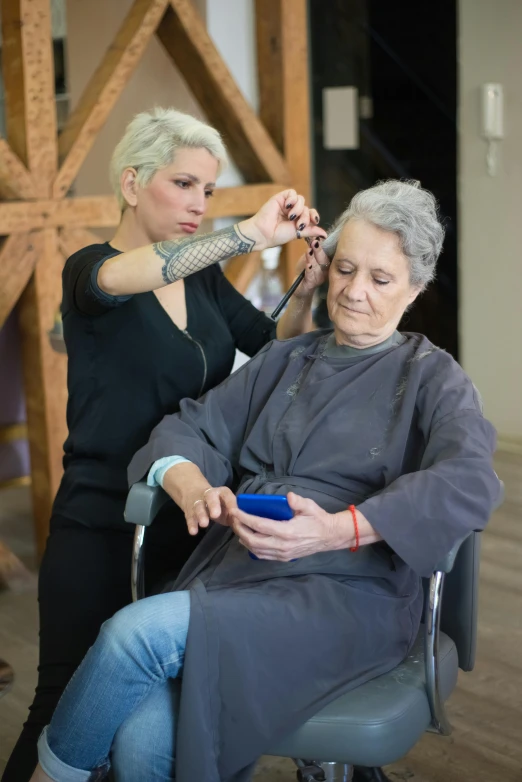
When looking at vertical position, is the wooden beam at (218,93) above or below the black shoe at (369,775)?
above

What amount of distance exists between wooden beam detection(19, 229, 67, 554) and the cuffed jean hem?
1.75m

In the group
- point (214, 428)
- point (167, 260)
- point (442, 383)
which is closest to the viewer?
point (442, 383)

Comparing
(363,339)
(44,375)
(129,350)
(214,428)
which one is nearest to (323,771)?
(214,428)

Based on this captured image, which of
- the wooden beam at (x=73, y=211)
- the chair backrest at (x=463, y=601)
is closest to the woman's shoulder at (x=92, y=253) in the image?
the chair backrest at (x=463, y=601)

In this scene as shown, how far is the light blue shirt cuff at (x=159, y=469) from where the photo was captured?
176 cm

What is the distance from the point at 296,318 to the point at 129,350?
0.38 meters

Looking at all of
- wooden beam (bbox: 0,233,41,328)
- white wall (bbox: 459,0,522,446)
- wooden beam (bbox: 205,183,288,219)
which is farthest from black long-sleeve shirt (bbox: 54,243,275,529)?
white wall (bbox: 459,0,522,446)

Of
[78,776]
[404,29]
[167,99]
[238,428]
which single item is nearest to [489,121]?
[404,29]

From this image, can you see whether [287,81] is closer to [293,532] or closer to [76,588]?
[76,588]

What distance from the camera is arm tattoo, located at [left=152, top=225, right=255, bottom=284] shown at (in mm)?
A: 1847

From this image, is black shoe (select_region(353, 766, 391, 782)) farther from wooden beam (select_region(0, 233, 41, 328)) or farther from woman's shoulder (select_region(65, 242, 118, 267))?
wooden beam (select_region(0, 233, 41, 328))

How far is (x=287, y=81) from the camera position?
3518 mm

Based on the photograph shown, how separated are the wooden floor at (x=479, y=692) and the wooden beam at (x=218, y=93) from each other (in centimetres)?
166

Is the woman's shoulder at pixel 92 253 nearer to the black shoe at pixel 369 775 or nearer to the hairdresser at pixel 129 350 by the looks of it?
the hairdresser at pixel 129 350
